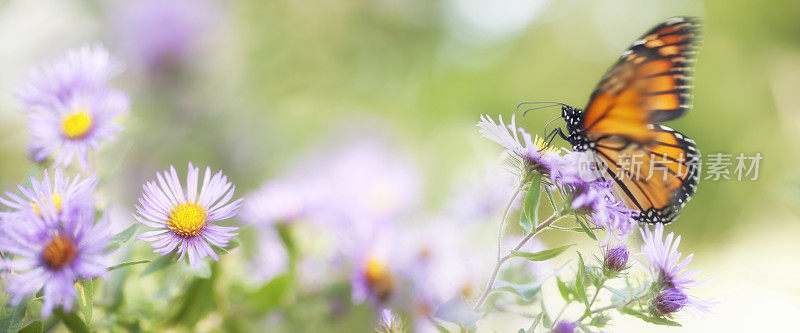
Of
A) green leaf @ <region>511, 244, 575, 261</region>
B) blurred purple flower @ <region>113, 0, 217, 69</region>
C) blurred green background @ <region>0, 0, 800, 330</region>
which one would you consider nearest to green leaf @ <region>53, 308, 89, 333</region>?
green leaf @ <region>511, 244, 575, 261</region>

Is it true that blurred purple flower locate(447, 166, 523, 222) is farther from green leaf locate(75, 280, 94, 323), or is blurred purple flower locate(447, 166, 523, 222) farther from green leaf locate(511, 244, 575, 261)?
green leaf locate(75, 280, 94, 323)

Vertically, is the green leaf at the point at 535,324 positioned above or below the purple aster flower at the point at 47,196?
below

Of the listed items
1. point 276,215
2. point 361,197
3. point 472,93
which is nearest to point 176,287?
point 276,215

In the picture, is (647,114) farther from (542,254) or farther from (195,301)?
(195,301)

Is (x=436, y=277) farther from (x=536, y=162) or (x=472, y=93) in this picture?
(x=472, y=93)

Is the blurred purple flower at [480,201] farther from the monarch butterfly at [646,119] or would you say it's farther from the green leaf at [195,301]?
the green leaf at [195,301]

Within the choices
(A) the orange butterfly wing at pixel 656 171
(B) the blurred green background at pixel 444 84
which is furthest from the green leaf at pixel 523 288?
(B) the blurred green background at pixel 444 84
